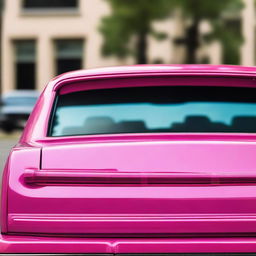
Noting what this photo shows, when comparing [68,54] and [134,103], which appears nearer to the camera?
[134,103]

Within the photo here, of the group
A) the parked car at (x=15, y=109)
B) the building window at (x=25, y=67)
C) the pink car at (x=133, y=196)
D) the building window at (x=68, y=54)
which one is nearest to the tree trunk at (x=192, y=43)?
the parked car at (x=15, y=109)

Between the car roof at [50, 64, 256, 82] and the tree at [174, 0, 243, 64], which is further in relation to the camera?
the tree at [174, 0, 243, 64]

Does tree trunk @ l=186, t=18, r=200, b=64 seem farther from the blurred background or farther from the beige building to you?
the beige building

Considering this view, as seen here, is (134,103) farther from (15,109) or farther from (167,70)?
(15,109)

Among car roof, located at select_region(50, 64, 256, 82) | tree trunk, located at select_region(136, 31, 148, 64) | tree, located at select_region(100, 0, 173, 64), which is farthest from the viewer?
tree trunk, located at select_region(136, 31, 148, 64)

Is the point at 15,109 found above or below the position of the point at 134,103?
below

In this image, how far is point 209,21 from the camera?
104ft

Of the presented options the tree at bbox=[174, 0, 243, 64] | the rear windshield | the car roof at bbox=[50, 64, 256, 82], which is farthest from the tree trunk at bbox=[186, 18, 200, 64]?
the car roof at bbox=[50, 64, 256, 82]

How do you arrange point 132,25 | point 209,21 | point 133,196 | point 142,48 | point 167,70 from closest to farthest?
1. point 133,196
2. point 167,70
3. point 209,21
4. point 132,25
5. point 142,48

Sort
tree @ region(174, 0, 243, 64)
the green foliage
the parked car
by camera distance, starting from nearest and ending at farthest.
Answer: the parked car → tree @ region(174, 0, 243, 64) → the green foliage

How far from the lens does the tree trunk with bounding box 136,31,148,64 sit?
3365 centimetres

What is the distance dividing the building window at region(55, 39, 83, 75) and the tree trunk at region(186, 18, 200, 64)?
1006 centimetres

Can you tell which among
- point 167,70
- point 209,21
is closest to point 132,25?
point 209,21

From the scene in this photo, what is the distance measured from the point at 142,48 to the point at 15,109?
24.8 ft
